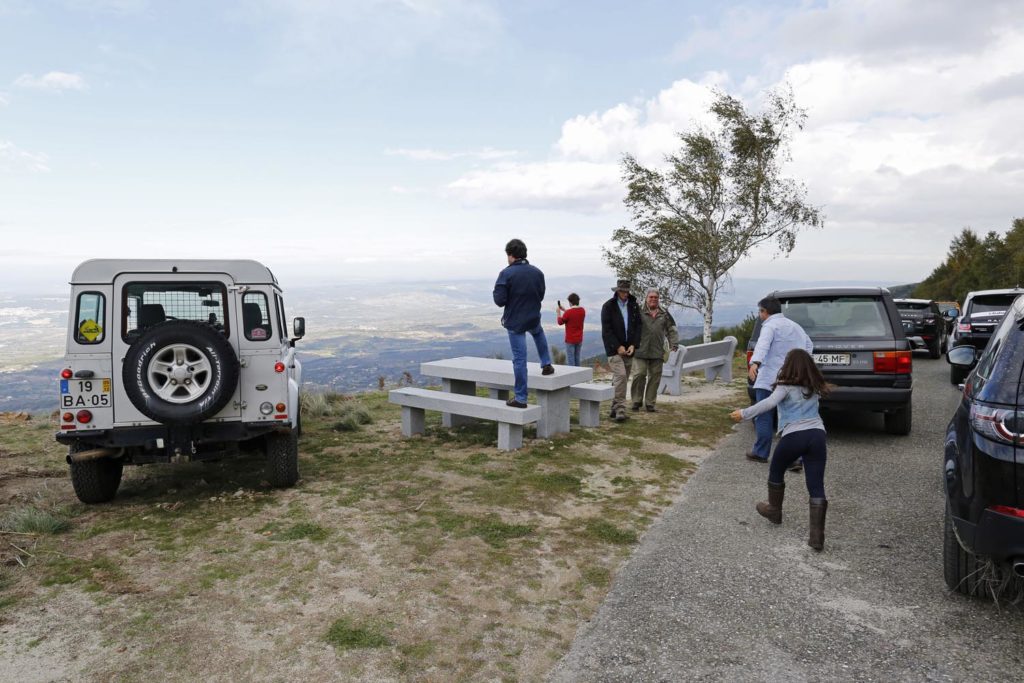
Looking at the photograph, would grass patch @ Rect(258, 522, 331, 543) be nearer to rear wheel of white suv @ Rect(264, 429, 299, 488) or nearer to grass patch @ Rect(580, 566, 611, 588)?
rear wheel of white suv @ Rect(264, 429, 299, 488)

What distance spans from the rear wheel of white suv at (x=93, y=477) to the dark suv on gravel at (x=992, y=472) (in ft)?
21.0

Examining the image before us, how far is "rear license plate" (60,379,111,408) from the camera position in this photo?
5.51 metres

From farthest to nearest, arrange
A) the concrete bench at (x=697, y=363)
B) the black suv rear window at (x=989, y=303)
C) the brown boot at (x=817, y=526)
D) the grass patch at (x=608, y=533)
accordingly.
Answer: the black suv rear window at (x=989, y=303), the concrete bench at (x=697, y=363), the grass patch at (x=608, y=533), the brown boot at (x=817, y=526)

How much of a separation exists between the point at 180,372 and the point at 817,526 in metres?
5.09

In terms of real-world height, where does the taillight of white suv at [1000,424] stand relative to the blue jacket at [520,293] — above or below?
below

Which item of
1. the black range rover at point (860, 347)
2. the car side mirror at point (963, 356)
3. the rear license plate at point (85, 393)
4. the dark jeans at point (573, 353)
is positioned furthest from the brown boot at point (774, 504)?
the dark jeans at point (573, 353)

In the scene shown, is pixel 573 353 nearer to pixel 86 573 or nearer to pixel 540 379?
pixel 540 379

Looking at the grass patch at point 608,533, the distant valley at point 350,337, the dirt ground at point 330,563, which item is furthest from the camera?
the distant valley at point 350,337

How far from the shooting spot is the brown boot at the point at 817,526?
4582 mm

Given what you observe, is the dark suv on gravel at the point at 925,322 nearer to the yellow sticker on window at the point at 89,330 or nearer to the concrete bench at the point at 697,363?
the concrete bench at the point at 697,363

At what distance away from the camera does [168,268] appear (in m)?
5.93

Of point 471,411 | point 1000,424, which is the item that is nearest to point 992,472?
point 1000,424

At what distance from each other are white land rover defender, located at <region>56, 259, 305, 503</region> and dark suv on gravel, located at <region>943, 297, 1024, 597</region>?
510cm

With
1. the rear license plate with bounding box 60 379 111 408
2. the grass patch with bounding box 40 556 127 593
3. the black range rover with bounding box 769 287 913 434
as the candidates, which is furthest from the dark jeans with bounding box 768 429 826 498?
the rear license plate with bounding box 60 379 111 408
